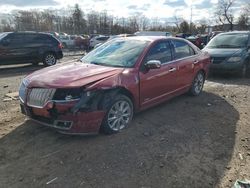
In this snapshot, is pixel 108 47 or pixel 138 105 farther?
pixel 108 47

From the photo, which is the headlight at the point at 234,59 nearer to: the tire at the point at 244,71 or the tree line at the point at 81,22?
the tire at the point at 244,71

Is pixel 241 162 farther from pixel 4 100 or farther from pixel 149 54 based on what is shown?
pixel 4 100

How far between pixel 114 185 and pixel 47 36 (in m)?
12.2

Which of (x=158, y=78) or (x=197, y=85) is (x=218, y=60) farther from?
(x=158, y=78)

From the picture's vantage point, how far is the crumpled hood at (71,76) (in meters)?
3.98

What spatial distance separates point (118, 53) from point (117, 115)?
137 centimetres

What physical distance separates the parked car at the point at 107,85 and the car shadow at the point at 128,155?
0.33 meters

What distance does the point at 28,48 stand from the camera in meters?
13.2

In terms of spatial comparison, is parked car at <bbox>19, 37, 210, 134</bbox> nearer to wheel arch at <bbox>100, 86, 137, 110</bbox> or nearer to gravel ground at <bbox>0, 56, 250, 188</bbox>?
wheel arch at <bbox>100, 86, 137, 110</bbox>

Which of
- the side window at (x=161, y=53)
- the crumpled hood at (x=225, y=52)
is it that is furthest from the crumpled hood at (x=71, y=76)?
the crumpled hood at (x=225, y=52)

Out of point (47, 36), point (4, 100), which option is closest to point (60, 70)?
point (4, 100)

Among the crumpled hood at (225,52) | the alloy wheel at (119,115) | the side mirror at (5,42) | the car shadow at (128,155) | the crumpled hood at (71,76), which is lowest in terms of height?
the car shadow at (128,155)

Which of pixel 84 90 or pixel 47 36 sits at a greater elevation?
pixel 47 36

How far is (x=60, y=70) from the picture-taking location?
15.1 ft
